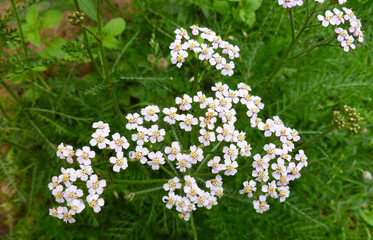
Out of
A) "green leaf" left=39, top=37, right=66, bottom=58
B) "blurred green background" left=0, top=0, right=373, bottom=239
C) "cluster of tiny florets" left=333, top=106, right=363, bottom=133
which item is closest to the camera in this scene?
"cluster of tiny florets" left=333, top=106, right=363, bottom=133

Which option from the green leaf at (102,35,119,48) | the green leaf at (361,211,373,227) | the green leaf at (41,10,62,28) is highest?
the green leaf at (41,10,62,28)

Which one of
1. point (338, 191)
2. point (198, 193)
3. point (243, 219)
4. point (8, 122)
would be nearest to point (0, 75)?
point (8, 122)

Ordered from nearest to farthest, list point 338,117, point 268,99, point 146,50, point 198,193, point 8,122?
point 198,193
point 338,117
point 8,122
point 146,50
point 268,99

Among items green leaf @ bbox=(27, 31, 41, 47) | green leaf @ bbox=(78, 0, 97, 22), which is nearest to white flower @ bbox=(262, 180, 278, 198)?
green leaf @ bbox=(78, 0, 97, 22)

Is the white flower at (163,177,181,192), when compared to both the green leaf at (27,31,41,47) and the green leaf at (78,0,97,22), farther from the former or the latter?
the green leaf at (27,31,41,47)

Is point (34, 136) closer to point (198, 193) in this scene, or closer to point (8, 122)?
point (8, 122)

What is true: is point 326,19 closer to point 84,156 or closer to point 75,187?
point 84,156

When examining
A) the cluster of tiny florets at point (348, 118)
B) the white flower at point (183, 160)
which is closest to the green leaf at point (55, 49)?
the white flower at point (183, 160)

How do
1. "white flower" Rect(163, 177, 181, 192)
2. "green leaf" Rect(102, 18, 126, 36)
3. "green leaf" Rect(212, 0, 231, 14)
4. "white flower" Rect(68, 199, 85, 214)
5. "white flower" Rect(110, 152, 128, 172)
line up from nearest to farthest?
"white flower" Rect(68, 199, 85, 214), "white flower" Rect(110, 152, 128, 172), "white flower" Rect(163, 177, 181, 192), "green leaf" Rect(102, 18, 126, 36), "green leaf" Rect(212, 0, 231, 14)
